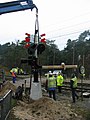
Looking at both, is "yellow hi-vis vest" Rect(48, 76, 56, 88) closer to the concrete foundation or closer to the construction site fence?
the concrete foundation

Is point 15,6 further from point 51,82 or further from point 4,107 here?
point 4,107

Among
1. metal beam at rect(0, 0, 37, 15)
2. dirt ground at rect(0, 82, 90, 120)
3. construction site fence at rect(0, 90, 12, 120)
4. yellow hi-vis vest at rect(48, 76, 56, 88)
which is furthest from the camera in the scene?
yellow hi-vis vest at rect(48, 76, 56, 88)

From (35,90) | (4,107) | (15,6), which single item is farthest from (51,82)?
(4,107)

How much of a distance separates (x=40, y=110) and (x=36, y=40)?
4.17 m

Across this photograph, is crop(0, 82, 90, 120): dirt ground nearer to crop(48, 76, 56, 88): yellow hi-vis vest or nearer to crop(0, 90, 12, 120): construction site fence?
crop(0, 90, 12, 120): construction site fence

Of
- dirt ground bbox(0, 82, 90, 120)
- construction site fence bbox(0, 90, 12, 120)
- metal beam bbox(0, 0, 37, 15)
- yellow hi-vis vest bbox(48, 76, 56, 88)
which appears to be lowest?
dirt ground bbox(0, 82, 90, 120)

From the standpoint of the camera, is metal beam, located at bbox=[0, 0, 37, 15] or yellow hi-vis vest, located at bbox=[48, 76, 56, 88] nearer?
metal beam, located at bbox=[0, 0, 37, 15]

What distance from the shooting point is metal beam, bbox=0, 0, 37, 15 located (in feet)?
55.0

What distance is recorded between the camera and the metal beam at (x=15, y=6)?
55.0 ft

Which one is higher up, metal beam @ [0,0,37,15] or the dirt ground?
metal beam @ [0,0,37,15]

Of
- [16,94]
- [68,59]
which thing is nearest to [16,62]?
[68,59]

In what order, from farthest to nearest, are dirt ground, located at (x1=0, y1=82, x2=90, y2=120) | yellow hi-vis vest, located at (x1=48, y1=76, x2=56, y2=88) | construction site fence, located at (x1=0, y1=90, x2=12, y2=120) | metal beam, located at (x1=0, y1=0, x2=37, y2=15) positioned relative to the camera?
1. yellow hi-vis vest, located at (x1=48, y1=76, x2=56, y2=88)
2. metal beam, located at (x1=0, y1=0, x2=37, y2=15)
3. dirt ground, located at (x1=0, y1=82, x2=90, y2=120)
4. construction site fence, located at (x1=0, y1=90, x2=12, y2=120)

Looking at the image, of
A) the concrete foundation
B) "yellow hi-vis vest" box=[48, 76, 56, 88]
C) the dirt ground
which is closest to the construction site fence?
the dirt ground

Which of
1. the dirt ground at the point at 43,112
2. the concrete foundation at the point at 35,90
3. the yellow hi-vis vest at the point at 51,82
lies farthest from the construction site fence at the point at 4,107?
the yellow hi-vis vest at the point at 51,82
